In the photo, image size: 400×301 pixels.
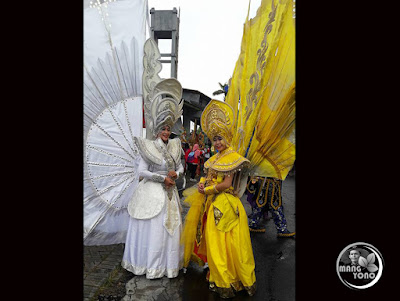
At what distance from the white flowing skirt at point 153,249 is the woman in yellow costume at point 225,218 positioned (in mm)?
538

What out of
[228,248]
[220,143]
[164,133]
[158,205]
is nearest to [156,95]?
[164,133]

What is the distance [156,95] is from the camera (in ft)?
10.8

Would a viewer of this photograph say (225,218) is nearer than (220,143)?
Yes

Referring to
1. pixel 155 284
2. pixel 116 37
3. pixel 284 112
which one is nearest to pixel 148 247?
pixel 155 284

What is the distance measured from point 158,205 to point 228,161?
1135 millimetres

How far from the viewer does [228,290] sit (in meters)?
2.66

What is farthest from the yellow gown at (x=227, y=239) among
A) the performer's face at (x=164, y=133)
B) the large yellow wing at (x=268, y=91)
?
the performer's face at (x=164, y=133)

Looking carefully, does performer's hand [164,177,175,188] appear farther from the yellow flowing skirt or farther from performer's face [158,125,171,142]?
the yellow flowing skirt

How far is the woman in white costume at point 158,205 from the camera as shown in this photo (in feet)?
10.2

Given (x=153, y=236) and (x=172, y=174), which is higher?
(x=172, y=174)

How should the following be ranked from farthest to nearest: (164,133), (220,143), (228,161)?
(164,133)
(220,143)
(228,161)
